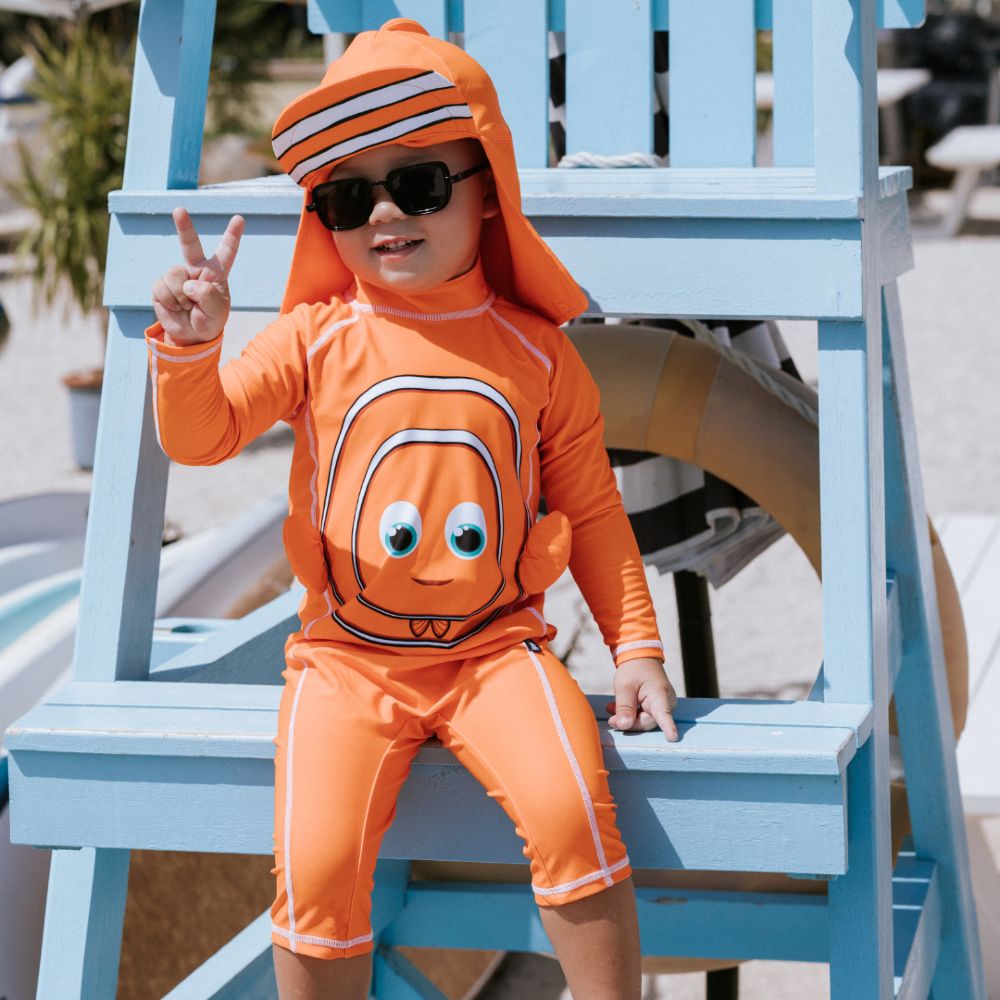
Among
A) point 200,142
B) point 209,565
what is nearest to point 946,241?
point 209,565

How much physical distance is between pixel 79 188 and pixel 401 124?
16.8 ft

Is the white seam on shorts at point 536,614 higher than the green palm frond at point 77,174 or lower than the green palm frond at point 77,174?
lower

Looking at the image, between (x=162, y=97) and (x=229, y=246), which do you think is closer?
(x=229, y=246)

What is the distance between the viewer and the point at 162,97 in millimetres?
1642

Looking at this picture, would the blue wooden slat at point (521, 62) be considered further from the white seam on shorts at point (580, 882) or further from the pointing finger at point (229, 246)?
the white seam on shorts at point (580, 882)

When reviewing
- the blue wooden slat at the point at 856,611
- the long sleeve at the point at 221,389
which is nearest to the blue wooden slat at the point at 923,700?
the blue wooden slat at the point at 856,611

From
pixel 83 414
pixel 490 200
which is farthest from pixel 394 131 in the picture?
pixel 83 414

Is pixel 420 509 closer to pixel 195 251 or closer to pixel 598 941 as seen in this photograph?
pixel 195 251

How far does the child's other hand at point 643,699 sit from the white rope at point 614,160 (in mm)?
710

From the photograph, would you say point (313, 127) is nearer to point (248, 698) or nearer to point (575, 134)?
point (248, 698)

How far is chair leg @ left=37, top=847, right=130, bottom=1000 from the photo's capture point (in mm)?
1564

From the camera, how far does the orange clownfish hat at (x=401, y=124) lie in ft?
4.67

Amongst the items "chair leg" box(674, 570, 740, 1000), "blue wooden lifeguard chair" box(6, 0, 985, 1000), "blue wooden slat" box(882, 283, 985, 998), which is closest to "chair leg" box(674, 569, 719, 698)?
"chair leg" box(674, 570, 740, 1000)

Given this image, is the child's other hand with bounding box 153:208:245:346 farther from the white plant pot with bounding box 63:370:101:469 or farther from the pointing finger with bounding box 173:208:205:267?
the white plant pot with bounding box 63:370:101:469
